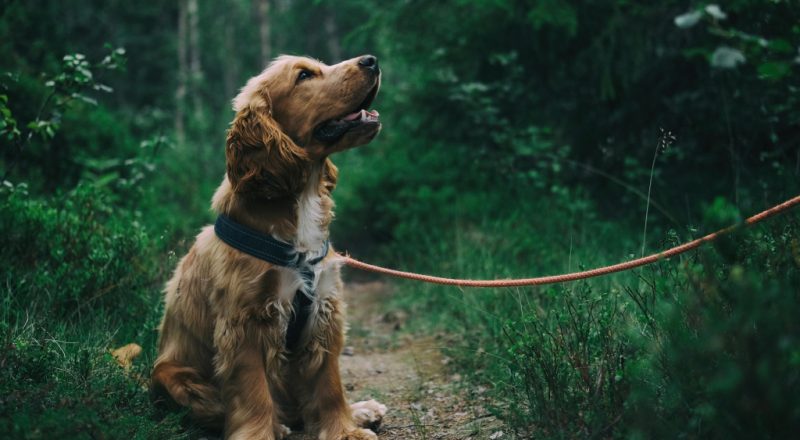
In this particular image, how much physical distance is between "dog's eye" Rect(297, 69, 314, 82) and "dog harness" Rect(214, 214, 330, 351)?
0.82 m

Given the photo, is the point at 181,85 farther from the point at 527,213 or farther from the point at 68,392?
the point at 68,392

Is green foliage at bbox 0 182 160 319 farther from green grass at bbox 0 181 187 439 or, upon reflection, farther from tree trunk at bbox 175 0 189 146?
tree trunk at bbox 175 0 189 146

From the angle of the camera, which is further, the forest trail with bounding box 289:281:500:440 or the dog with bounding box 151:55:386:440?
the forest trail with bounding box 289:281:500:440

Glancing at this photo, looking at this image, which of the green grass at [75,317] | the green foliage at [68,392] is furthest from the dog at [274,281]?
the green grass at [75,317]

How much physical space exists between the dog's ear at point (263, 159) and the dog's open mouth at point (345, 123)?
164 millimetres

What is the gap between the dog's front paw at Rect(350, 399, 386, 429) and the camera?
134 inches

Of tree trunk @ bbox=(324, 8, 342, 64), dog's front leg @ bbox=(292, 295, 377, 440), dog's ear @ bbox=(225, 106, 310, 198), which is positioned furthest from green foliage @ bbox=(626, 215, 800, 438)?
tree trunk @ bbox=(324, 8, 342, 64)

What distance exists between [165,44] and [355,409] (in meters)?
17.3

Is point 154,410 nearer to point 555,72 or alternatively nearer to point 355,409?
point 355,409

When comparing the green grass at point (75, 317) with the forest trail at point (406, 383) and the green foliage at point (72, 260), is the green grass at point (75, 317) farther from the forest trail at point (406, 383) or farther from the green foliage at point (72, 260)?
the forest trail at point (406, 383)

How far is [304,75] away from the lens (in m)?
3.48

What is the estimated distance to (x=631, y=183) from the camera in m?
6.12

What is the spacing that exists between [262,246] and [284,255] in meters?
0.11

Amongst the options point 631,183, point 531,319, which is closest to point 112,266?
point 531,319
